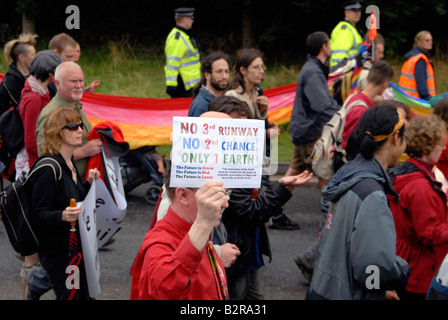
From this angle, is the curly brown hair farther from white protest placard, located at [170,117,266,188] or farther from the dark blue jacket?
the dark blue jacket

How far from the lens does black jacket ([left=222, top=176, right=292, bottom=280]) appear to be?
14.4 ft

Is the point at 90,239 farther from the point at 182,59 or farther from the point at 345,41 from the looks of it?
the point at 345,41

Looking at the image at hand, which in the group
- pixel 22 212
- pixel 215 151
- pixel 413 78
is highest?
pixel 215 151

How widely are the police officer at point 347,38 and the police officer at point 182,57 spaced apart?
240cm

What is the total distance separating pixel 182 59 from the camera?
10.6m

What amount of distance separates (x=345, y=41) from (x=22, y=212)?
774 cm

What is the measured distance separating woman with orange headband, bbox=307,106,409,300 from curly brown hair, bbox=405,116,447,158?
764mm

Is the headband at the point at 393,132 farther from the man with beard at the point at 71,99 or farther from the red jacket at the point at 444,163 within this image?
the man with beard at the point at 71,99

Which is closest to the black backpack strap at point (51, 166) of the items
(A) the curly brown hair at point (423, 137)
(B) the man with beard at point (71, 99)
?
(B) the man with beard at point (71, 99)

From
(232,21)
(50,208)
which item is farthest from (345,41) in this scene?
(232,21)

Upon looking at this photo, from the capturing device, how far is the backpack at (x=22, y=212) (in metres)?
4.86

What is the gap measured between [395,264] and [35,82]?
148 inches

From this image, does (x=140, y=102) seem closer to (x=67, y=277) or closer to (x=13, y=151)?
(x=13, y=151)

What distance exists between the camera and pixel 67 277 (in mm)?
4848
